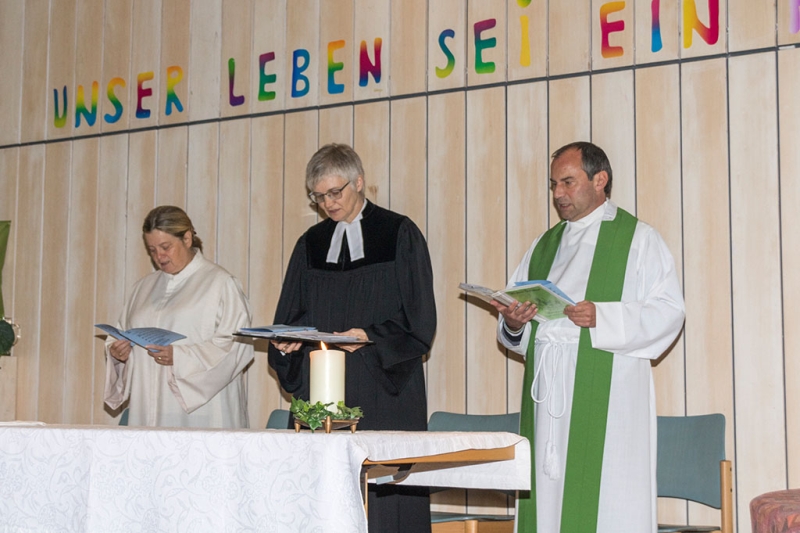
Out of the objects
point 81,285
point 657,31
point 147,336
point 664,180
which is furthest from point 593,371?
point 81,285

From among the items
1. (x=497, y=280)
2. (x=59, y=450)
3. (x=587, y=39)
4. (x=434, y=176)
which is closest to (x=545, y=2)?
(x=587, y=39)

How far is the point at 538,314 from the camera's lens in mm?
4586

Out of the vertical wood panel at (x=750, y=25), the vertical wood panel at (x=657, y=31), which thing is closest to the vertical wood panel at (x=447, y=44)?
the vertical wood panel at (x=657, y=31)

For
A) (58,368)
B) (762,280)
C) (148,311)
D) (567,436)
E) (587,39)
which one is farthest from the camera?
(58,368)

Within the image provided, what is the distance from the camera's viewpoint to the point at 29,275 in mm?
7082

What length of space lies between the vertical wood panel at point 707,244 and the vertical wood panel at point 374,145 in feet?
5.53

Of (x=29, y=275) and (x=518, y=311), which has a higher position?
(x=29, y=275)

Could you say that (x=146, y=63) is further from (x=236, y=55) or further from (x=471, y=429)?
(x=471, y=429)

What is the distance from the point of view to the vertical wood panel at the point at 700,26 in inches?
198

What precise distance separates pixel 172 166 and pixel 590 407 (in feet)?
11.1

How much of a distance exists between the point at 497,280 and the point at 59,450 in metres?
2.95

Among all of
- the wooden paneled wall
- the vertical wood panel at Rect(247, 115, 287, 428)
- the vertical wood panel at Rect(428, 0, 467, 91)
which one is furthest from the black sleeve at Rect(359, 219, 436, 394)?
the vertical wood panel at Rect(247, 115, 287, 428)

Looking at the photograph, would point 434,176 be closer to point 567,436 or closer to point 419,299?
point 419,299

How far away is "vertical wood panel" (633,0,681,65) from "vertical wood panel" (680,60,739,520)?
0.14m
